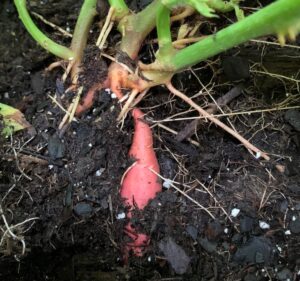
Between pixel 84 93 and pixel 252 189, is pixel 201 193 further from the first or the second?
pixel 84 93

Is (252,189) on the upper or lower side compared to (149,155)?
lower

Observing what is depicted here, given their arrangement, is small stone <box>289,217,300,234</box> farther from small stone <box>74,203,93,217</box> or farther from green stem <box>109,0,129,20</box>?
green stem <box>109,0,129,20</box>

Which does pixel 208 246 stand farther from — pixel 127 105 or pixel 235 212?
pixel 127 105

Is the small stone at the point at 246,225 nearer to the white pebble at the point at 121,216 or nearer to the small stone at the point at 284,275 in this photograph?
the small stone at the point at 284,275

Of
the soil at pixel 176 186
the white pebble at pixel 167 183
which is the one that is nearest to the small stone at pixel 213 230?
the soil at pixel 176 186

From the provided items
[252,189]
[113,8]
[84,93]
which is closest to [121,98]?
[84,93]

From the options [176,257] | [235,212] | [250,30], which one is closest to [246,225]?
[235,212]
